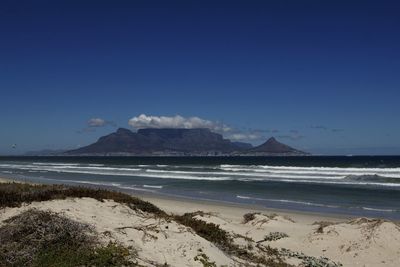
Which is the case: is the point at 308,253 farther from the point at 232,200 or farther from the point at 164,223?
the point at 232,200

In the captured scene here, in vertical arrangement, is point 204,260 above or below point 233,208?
above

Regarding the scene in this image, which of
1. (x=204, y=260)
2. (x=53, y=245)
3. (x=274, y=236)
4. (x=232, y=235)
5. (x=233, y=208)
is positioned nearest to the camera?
(x=53, y=245)

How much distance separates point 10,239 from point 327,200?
65.9ft

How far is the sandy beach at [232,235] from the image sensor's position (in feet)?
25.7

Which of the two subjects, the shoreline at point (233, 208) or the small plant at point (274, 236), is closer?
the small plant at point (274, 236)

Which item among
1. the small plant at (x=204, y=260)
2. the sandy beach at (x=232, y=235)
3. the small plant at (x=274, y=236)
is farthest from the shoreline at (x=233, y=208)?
the small plant at (x=204, y=260)

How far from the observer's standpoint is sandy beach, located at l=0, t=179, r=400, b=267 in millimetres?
7836

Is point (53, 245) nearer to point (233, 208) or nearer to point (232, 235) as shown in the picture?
point (232, 235)

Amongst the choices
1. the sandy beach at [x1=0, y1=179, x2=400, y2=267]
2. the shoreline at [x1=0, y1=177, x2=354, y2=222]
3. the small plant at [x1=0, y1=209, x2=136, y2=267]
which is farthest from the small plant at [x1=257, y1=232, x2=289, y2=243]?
the shoreline at [x1=0, y1=177, x2=354, y2=222]

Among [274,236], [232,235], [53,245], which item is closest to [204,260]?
[53,245]

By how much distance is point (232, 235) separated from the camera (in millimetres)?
10180

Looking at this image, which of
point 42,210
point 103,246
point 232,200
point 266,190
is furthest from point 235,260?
point 266,190

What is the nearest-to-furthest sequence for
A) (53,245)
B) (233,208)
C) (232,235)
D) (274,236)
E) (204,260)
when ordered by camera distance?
(53,245)
(204,260)
(232,235)
(274,236)
(233,208)

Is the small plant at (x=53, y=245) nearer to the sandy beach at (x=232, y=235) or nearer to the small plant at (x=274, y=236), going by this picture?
the sandy beach at (x=232, y=235)
